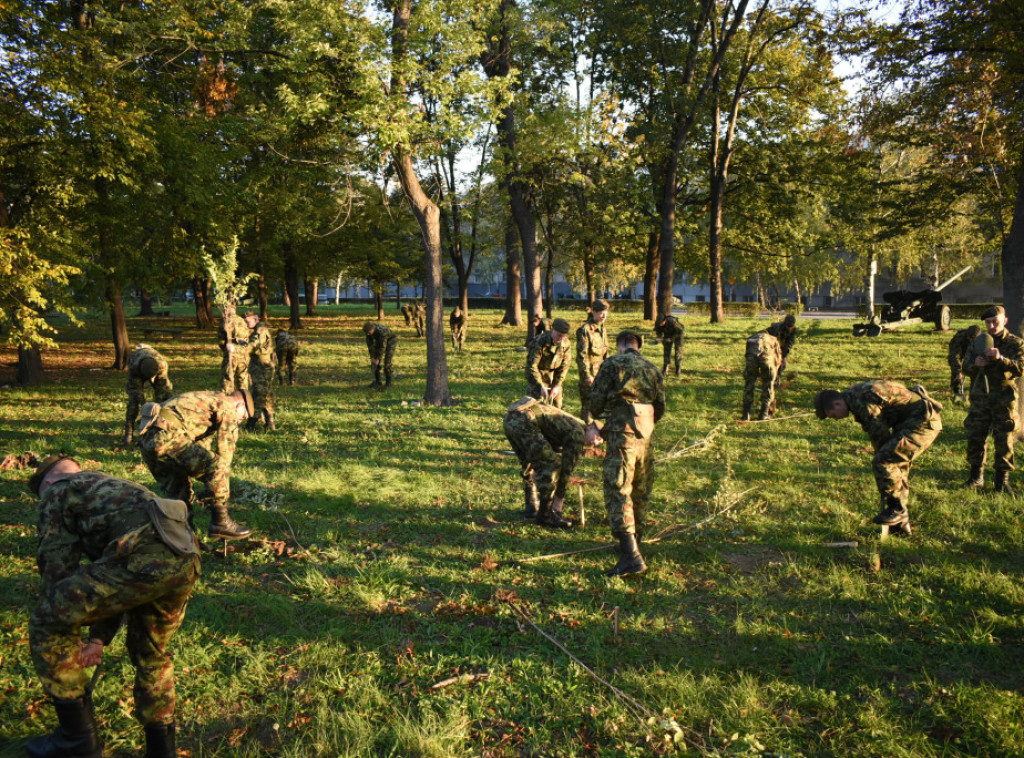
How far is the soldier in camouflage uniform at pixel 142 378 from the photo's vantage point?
8789mm

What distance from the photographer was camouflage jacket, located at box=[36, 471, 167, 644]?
3195mm

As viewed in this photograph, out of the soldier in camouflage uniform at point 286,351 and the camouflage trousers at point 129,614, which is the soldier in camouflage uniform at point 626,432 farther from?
the soldier in camouflage uniform at point 286,351

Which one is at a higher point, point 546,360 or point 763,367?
point 546,360

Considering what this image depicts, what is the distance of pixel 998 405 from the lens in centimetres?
718

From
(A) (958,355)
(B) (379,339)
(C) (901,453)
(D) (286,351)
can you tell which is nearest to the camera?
(C) (901,453)

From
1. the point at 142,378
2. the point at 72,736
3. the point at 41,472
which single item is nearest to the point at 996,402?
the point at 72,736

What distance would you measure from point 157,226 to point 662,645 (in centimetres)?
1890

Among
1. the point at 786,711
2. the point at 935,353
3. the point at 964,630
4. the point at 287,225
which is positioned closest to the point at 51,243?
the point at 287,225

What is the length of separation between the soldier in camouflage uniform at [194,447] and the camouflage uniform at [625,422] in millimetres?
3876

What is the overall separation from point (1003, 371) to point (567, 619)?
21.9 feet

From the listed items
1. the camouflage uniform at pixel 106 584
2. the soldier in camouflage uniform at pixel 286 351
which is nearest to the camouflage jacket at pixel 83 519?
the camouflage uniform at pixel 106 584

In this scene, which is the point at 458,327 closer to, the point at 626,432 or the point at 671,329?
the point at 671,329

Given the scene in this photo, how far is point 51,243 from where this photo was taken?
1195 cm

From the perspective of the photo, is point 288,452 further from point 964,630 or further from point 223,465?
point 964,630
